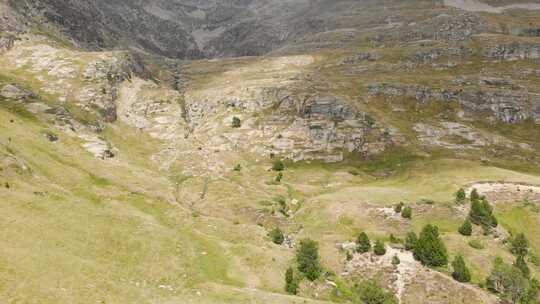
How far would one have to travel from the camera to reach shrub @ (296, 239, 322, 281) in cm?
6788

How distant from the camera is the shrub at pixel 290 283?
6292 centimetres

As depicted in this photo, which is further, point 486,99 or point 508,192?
point 486,99

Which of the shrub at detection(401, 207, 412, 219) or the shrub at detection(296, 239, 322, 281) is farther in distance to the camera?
the shrub at detection(401, 207, 412, 219)

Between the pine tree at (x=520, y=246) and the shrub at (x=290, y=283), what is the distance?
131 ft

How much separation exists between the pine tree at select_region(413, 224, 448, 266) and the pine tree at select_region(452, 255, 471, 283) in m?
2.75

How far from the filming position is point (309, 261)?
2719 inches

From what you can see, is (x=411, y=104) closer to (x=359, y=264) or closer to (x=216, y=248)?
(x=359, y=264)

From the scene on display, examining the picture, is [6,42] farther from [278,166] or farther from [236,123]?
[278,166]

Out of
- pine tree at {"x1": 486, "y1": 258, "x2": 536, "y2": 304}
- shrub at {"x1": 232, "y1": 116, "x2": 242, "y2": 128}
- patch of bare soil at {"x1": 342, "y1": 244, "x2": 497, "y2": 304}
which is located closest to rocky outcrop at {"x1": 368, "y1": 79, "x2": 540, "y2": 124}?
shrub at {"x1": 232, "y1": 116, "x2": 242, "y2": 128}

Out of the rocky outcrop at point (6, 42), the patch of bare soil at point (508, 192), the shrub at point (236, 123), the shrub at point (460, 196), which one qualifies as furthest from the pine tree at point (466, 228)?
the rocky outcrop at point (6, 42)

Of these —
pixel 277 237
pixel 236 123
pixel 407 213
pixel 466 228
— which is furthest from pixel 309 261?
pixel 236 123

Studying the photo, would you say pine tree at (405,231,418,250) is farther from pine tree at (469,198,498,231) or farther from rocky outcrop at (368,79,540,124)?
rocky outcrop at (368,79,540,124)

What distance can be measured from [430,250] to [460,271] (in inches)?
229

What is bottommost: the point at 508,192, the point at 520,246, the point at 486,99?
the point at 520,246
